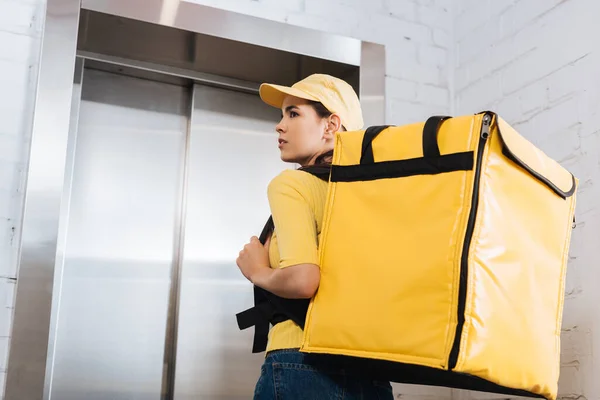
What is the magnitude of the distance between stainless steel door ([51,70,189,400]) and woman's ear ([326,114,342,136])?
1.02m

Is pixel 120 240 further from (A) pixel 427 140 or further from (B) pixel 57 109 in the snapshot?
→ (A) pixel 427 140

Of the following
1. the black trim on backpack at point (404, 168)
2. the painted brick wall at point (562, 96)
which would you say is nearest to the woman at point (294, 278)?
the black trim on backpack at point (404, 168)

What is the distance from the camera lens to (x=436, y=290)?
3.97 ft

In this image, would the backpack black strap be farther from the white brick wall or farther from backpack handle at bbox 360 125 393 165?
the white brick wall

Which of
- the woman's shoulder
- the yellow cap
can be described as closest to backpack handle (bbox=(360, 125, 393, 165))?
the woman's shoulder

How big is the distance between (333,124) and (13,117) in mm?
1039

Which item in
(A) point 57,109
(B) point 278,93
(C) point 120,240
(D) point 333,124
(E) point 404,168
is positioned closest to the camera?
(E) point 404,168

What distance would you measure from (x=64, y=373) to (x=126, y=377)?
0.61 feet

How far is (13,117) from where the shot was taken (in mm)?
2164

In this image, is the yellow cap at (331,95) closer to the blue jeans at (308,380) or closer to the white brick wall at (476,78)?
the blue jeans at (308,380)

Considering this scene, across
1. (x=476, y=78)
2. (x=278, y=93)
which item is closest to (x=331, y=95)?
(x=278, y=93)

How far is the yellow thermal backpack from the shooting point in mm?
1205

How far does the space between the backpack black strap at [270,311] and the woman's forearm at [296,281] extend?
54 mm

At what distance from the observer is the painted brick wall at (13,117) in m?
2.07
